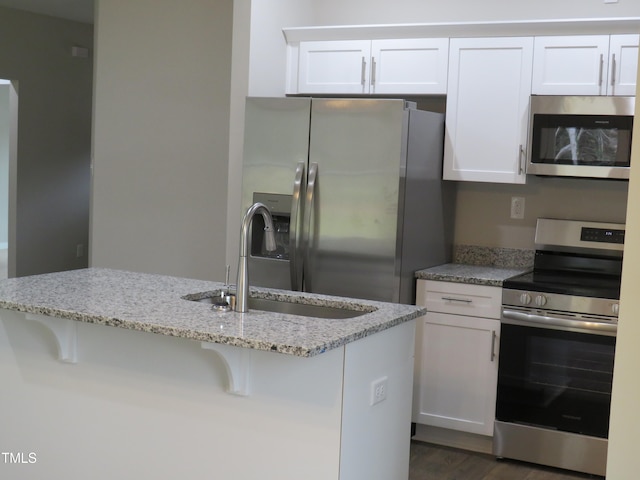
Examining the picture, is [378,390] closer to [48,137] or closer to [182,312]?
[182,312]

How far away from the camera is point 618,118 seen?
13.2 ft

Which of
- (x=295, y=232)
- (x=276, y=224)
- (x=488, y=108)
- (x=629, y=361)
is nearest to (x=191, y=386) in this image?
(x=629, y=361)

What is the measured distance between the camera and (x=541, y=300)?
3.99m

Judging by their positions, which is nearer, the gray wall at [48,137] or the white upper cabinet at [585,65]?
the white upper cabinet at [585,65]

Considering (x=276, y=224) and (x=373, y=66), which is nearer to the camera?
(x=276, y=224)

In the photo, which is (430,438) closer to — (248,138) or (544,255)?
(544,255)

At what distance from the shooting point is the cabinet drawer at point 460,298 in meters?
4.14

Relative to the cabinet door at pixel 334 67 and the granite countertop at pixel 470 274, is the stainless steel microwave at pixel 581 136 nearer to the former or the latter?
the granite countertop at pixel 470 274

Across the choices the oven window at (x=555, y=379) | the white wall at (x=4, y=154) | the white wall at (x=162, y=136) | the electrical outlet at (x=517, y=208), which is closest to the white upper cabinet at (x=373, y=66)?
the white wall at (x=162, y=136)

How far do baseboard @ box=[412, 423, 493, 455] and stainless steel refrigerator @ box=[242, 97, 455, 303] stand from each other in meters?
0.73

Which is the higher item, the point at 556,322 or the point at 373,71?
the point at 373,71

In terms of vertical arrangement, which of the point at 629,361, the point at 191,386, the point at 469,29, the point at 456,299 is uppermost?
the point at 469,29

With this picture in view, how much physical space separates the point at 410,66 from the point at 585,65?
0.92 m

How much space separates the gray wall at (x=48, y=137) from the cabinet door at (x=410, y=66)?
419cm
